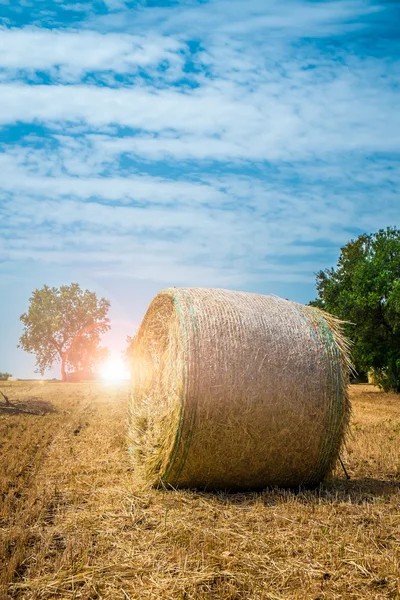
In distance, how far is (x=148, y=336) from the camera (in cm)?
870

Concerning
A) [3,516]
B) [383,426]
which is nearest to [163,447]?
[3,516]

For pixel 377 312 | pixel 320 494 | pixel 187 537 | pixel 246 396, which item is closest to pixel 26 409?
pixel 246 396

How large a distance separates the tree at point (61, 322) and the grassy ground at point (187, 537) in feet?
171

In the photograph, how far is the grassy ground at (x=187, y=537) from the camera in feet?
13.8

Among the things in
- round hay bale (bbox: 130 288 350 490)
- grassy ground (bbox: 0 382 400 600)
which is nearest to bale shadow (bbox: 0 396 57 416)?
grassy ground (bbox: 0 382 400 600)

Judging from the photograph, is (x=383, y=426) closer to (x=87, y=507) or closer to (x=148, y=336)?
(x=148, y=336)

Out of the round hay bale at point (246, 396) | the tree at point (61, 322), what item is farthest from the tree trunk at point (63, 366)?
the round hay bale at point (246, 396)

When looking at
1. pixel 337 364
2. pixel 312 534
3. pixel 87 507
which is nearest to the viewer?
pixel 312 534

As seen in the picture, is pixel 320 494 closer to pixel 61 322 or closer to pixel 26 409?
pixel 26 409

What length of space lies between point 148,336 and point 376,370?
1850cm

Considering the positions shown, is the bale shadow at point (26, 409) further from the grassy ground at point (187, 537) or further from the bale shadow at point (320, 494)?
the bale shadow at point (320, 494)

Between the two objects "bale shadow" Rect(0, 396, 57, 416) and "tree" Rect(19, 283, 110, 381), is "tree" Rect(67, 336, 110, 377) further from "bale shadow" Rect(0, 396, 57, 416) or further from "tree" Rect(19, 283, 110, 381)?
"bale shadow" Rect(0, 396, 57, 416)

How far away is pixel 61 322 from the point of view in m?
59.0

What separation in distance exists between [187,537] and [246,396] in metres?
1.94
